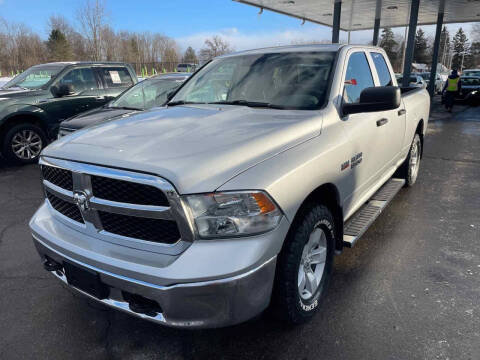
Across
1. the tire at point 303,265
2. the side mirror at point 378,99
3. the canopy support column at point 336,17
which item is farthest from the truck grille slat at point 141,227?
the canopy support column at point 336,17

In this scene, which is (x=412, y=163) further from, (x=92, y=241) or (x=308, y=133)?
(x=92, y=241)

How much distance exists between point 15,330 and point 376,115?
3364mm

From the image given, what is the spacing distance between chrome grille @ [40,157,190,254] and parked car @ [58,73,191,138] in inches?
153

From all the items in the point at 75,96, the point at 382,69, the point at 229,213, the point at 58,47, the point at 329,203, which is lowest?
the point at 329,203

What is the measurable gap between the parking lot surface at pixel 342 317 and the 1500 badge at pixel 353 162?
38.5 inches

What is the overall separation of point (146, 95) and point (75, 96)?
165cm

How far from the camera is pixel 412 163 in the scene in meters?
5.43

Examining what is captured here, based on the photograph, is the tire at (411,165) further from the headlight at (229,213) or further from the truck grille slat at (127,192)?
the truck grille slat at (127,192)

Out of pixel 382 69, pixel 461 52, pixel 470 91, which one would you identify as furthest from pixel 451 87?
pixel 461 52

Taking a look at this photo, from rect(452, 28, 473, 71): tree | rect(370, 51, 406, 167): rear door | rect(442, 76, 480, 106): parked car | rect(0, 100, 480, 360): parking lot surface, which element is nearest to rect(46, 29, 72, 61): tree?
rect(442, 76, 480, 106): parked car

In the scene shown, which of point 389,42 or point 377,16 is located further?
point 389,42

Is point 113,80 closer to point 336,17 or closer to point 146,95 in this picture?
point 146,95

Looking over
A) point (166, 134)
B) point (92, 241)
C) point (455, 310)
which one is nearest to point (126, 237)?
point (92, 241)

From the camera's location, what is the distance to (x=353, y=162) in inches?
115
